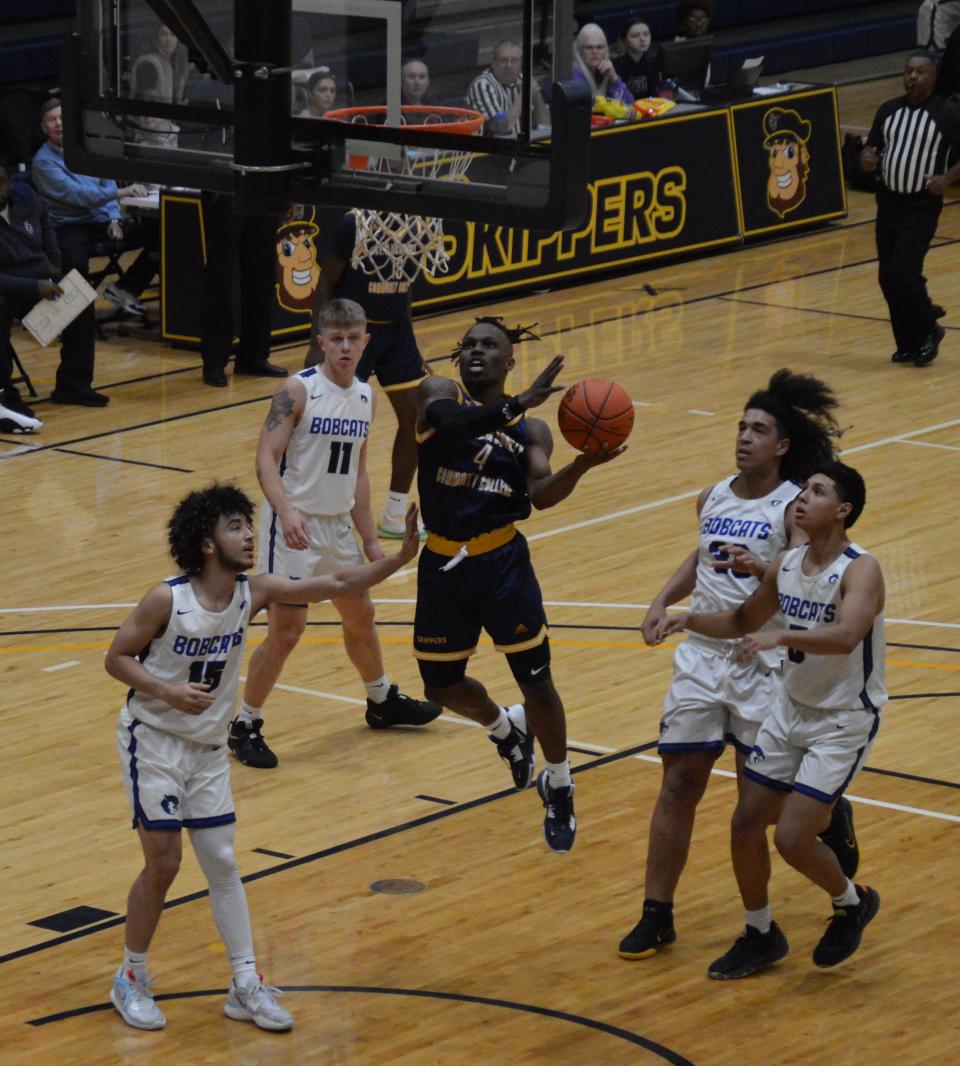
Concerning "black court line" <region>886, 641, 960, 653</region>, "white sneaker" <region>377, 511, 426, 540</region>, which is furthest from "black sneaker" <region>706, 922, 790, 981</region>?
"white sneaker" <region>377, 511, 426, 540</region>

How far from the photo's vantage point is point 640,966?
7.36 meters

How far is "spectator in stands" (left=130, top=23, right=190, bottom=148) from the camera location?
712 centimetres

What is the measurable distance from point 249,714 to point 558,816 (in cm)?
186

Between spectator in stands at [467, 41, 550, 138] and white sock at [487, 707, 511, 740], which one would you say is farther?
white sock at [487, 707, 511, 740]

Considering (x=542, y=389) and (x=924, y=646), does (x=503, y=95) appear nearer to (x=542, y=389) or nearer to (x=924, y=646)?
(x=542, y=389)

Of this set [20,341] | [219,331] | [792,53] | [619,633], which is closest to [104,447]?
[219,331]

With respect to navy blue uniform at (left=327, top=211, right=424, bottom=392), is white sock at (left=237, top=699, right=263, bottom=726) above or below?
below

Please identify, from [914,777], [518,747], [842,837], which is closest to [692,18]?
[914,777]

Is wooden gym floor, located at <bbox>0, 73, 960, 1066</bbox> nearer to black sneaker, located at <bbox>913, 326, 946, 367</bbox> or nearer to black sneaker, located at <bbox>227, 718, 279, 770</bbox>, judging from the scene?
black sneaker, located at <bbox>227, 718, 279, 770</bbox>

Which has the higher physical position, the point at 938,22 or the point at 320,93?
the point at 320,93

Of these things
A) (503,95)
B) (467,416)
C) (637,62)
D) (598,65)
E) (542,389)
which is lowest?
(637,62)

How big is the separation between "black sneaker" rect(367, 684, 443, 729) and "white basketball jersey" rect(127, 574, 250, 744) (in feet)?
9.15

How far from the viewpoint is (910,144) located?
52.0 ft

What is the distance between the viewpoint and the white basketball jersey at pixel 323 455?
9375mm
